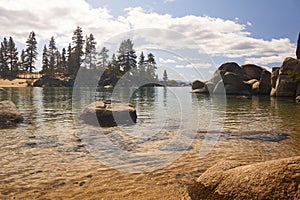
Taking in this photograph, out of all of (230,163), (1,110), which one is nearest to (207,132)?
(230,163)

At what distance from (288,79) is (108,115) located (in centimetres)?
3366

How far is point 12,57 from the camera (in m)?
95.9

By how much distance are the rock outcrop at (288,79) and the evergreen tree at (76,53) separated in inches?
2907

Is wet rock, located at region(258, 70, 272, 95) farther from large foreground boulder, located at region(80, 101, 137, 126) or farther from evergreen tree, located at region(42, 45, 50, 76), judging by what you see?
evergreen tree, located at region(42, 45, 50, 76)

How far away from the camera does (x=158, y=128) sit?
12305mm

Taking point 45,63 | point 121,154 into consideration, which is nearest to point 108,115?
point 121,154

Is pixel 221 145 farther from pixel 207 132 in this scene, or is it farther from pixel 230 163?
pixel 230 163

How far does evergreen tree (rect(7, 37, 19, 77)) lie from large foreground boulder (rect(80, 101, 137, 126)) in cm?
9208

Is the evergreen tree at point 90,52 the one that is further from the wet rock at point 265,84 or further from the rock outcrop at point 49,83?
the wet rock at point 265,84

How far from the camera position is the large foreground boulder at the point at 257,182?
3.63 metres

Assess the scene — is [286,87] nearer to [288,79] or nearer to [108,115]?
[288,79]

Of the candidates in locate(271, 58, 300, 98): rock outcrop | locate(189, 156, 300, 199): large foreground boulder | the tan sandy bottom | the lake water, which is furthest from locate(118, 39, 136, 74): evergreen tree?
locate(189, 156, 300, 199): large foreground boulder

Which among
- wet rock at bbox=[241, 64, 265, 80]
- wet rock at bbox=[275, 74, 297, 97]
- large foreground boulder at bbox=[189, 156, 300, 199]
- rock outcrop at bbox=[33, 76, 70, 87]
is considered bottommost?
large foreground boulder at bbox=[189, 156, 300, 199]

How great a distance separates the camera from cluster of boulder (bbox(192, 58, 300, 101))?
37.5 m
